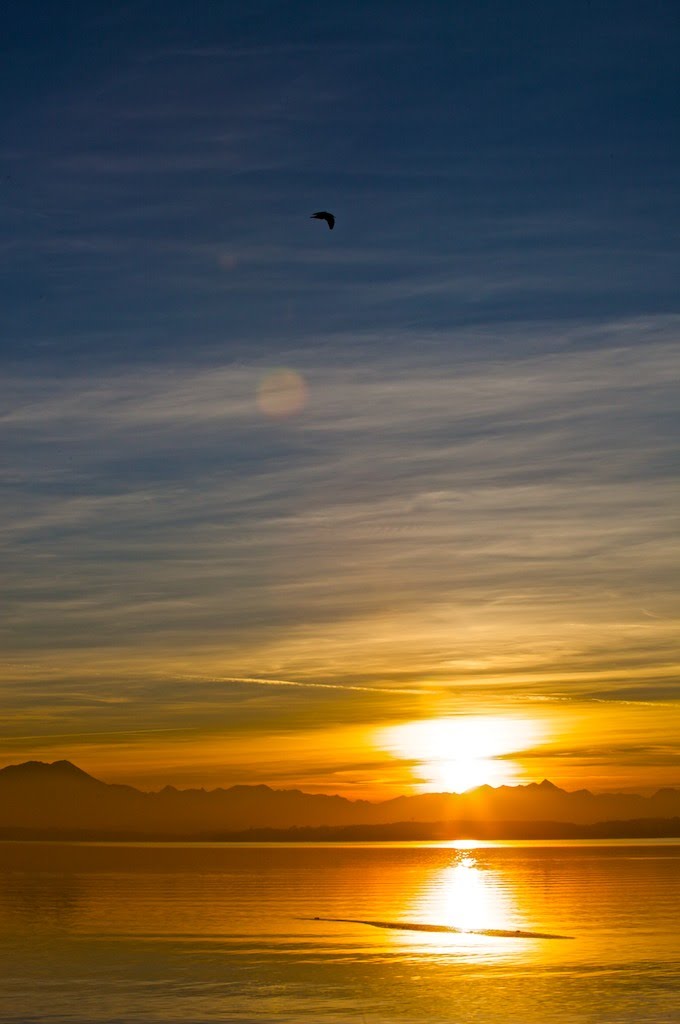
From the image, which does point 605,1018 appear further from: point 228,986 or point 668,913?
point 668,913

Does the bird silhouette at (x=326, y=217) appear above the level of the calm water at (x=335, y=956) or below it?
above

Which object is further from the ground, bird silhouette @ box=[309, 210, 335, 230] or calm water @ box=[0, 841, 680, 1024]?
bird silhouette @ box=[309, 210, 335, 230]

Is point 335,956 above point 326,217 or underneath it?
underneath

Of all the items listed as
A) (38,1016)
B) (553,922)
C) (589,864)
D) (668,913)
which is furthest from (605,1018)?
(589,864)

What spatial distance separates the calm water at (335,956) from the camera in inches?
1754

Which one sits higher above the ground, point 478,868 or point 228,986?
point 478,868

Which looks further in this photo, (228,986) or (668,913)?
(668,913)

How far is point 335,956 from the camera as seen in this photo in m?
57.5

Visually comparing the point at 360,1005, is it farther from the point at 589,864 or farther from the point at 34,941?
the point at 589,864

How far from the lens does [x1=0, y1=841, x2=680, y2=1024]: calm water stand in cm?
4456

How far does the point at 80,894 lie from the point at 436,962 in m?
54.5

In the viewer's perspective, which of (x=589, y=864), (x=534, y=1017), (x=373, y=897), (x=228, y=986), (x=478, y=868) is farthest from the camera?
(x=589, y=864)

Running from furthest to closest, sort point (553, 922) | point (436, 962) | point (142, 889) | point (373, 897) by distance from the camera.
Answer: point (142, 889), point (373, 897), point (553, 922), point (436, 962)

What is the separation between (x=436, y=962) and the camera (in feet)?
182
